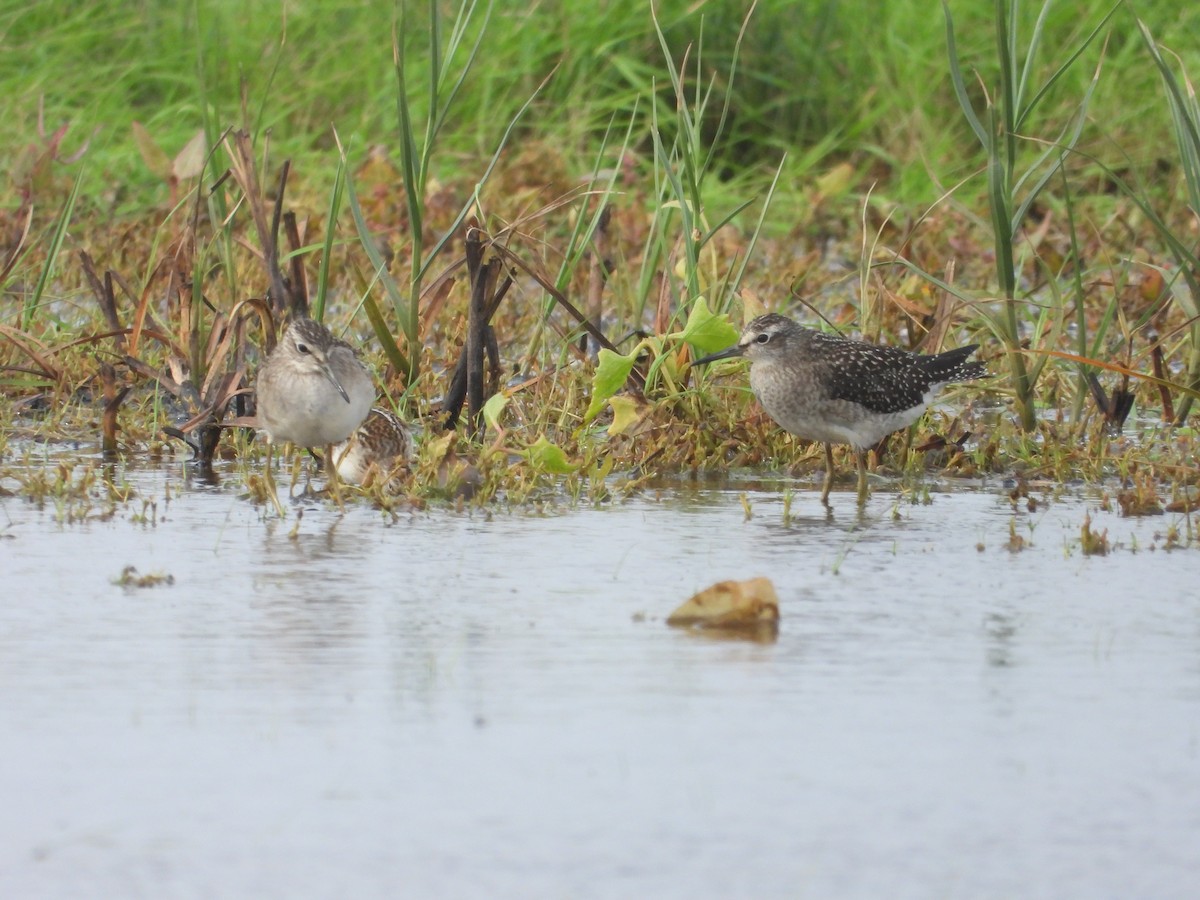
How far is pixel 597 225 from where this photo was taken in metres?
9.07

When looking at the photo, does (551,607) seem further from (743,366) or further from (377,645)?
(743,366)

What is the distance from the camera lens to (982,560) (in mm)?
6004

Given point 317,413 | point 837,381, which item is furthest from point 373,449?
point 837,381

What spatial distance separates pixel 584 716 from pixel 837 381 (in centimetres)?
359

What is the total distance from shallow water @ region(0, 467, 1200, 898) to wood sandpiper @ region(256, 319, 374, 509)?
2.44 ft

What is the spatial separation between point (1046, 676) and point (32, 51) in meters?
9.82

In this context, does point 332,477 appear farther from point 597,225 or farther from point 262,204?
point 597,225

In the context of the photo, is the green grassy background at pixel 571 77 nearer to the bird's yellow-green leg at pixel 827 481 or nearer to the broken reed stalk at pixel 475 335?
the broken reed stalk at pixel 475 335

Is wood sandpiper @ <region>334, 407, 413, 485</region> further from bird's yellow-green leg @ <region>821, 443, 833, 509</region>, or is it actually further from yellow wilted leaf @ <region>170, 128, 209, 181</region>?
yellow wilted leaf @ <region>170, 128, 209, 181</region>

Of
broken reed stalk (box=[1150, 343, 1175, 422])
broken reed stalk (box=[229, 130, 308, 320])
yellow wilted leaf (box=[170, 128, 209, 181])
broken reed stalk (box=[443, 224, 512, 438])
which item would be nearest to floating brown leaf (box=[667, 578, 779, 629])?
broken reed stalk (box=[443, 224, 512, 438])

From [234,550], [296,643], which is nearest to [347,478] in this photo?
[234,550]

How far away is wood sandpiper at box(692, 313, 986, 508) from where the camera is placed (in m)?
7.54

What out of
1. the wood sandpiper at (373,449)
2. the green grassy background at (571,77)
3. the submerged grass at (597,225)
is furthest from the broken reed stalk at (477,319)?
the green grassy background at (571,77)

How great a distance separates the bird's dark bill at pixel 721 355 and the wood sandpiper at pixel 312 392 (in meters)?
1.36
